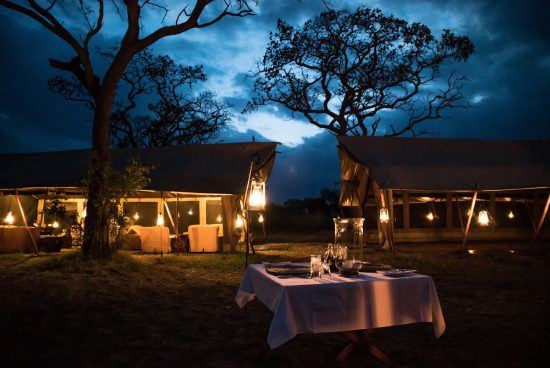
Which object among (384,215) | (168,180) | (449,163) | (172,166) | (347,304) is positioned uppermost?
(172,166)

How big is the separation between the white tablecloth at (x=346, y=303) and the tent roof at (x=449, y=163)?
7.40 m

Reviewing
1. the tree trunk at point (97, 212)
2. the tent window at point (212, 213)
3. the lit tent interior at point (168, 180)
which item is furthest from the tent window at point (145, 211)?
the tree trunk at point (97, 212)

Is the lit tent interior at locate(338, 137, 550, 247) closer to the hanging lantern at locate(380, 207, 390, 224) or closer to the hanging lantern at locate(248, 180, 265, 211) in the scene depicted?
the hanging lantern at locate(380, 207, 390, 224)

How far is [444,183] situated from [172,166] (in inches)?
264

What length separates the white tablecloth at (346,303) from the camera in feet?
9.88

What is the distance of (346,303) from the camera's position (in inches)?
124

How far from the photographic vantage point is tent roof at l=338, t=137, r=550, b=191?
1098 cm

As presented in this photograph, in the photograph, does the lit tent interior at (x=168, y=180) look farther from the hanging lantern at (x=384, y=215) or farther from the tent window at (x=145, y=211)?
the hanging lantern at (x=384, y=215)

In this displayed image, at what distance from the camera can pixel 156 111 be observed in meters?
22.8

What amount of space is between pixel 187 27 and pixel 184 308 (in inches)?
271

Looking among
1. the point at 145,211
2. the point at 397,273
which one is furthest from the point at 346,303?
the point at 145,211

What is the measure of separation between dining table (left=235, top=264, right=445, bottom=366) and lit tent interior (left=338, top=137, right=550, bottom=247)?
289 inches

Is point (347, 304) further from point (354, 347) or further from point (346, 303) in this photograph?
point (354, 347)

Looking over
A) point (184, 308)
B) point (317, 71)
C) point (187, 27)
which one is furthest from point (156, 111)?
point (184, 308)
